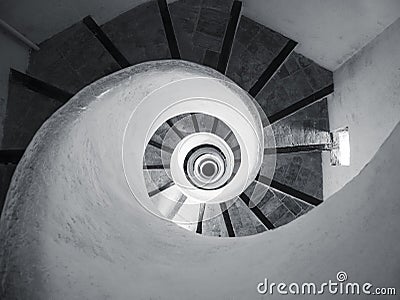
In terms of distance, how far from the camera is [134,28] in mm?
5164

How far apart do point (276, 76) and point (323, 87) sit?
677mm

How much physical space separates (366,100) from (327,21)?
101 cm

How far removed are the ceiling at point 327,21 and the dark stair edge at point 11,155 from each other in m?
3.31

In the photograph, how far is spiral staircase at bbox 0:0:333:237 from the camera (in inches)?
180

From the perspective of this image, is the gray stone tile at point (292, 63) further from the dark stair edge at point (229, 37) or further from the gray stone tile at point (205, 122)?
the gray stone tile at point (205, 122)

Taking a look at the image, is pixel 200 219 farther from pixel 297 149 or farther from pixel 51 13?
pixel 51 13

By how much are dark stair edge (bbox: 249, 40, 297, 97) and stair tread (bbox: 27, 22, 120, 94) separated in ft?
6.05

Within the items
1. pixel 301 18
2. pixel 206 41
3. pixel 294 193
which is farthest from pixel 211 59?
pixel 294 193

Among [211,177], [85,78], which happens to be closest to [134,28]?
[85,78]

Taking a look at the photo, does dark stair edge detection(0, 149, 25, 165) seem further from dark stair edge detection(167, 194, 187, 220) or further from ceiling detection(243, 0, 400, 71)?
dark stair edge detection(167, 194, 187, 220)

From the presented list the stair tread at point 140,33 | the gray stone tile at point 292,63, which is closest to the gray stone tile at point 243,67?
the gray stone tile at point 292,63

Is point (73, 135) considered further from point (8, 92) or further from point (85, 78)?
point (85, 78)

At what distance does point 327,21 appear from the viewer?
16.0ft

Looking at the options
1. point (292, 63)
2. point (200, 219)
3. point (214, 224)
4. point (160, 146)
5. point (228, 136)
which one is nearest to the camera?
point (292, 63)
